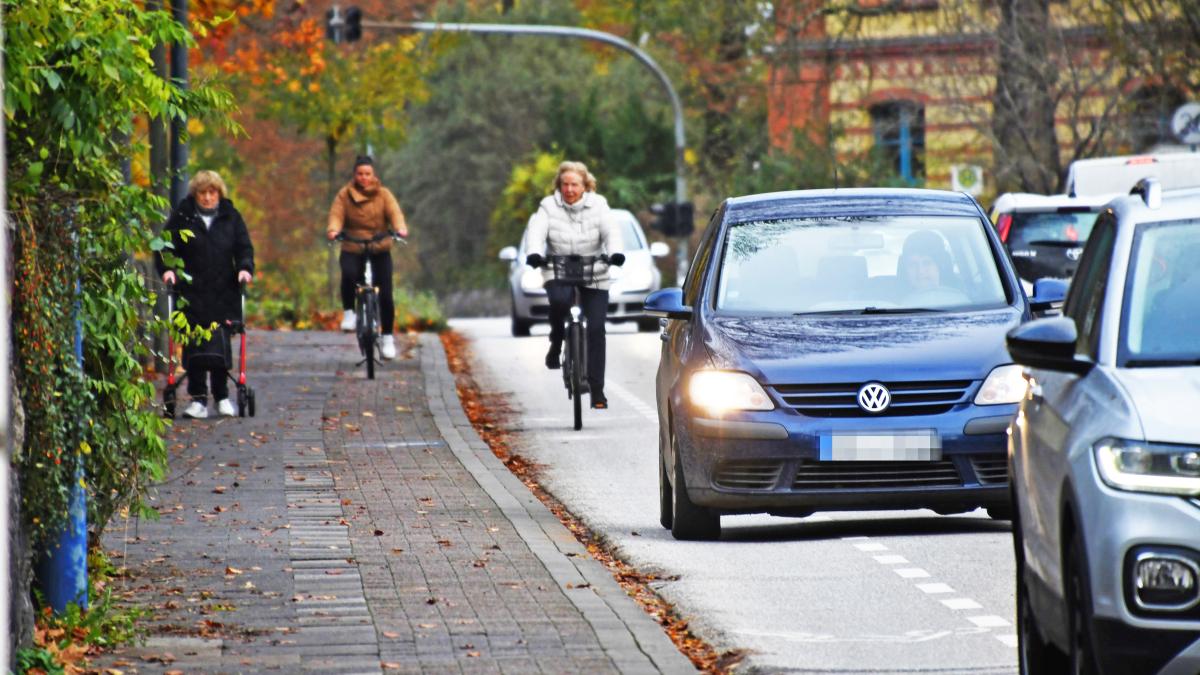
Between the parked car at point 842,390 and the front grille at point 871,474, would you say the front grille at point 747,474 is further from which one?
the front grille at point 871,474

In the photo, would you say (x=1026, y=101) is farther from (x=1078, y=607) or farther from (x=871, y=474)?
(x=1078, y=607)

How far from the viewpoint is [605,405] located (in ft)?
60.8

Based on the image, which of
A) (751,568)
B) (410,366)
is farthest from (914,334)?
(410,366)

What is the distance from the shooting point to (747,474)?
10984 mm

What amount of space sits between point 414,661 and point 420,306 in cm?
3065

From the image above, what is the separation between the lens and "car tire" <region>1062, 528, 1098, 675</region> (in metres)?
5.96

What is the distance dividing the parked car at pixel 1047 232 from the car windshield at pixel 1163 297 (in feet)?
53.7

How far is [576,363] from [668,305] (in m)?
5.98

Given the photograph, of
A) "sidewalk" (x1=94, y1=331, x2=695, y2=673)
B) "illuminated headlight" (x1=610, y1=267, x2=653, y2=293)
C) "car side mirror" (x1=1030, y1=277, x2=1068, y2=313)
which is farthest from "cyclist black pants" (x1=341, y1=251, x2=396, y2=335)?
"car side mirror" (x1=1030, y1=277, x2=1068, y2=313)

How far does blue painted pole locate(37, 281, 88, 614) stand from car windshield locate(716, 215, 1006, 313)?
420cm

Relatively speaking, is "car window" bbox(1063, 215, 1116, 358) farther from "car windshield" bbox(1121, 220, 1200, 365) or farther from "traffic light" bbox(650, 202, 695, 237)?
"traffic light" bbox(650, 202, 695, 237)

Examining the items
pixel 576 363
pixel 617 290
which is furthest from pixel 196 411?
pixel 617 290

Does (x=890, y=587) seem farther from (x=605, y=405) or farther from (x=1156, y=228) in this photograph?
(x=605, y=405)

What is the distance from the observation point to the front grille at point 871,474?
10.9 metres
